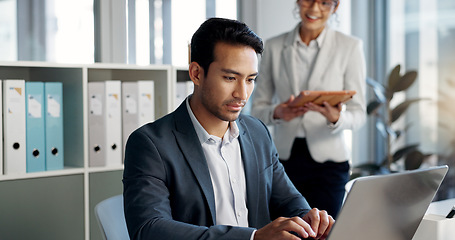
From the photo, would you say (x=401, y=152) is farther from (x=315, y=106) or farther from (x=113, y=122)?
(x=113, y=122)

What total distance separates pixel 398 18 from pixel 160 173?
12.2ft

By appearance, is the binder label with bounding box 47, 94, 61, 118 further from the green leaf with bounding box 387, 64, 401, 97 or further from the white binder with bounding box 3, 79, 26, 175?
the green leaf with bounding box 387, 64, 401, 97

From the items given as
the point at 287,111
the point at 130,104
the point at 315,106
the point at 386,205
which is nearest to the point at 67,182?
the point at 130,104

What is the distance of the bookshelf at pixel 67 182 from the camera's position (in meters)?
2.65

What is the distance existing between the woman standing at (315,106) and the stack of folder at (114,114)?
2.08 feet

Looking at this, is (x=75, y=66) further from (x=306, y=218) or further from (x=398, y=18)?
(x=398, y=18)

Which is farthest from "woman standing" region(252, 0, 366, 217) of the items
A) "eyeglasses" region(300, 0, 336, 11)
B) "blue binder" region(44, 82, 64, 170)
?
"blue binder" region(44, 82, 64, 170)

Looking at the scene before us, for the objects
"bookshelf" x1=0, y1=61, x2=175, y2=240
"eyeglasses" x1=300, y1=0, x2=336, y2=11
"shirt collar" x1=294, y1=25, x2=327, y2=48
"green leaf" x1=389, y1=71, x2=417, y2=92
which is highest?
"eyeglasses" x1=300, y1=0, x2=336, y2=11

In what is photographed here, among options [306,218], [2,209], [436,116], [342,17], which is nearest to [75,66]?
[2,209]

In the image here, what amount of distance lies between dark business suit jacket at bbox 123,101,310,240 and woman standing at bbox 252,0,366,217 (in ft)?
2.70

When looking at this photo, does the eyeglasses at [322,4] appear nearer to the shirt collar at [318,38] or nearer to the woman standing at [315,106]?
the woman standing at [315,106]

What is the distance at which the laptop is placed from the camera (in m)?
1.12

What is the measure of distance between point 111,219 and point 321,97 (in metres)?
1.12

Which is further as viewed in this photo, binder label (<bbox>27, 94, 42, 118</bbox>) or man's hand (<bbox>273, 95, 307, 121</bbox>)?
binder label (<bbox>27, 94, 42, 118</bbox>)
